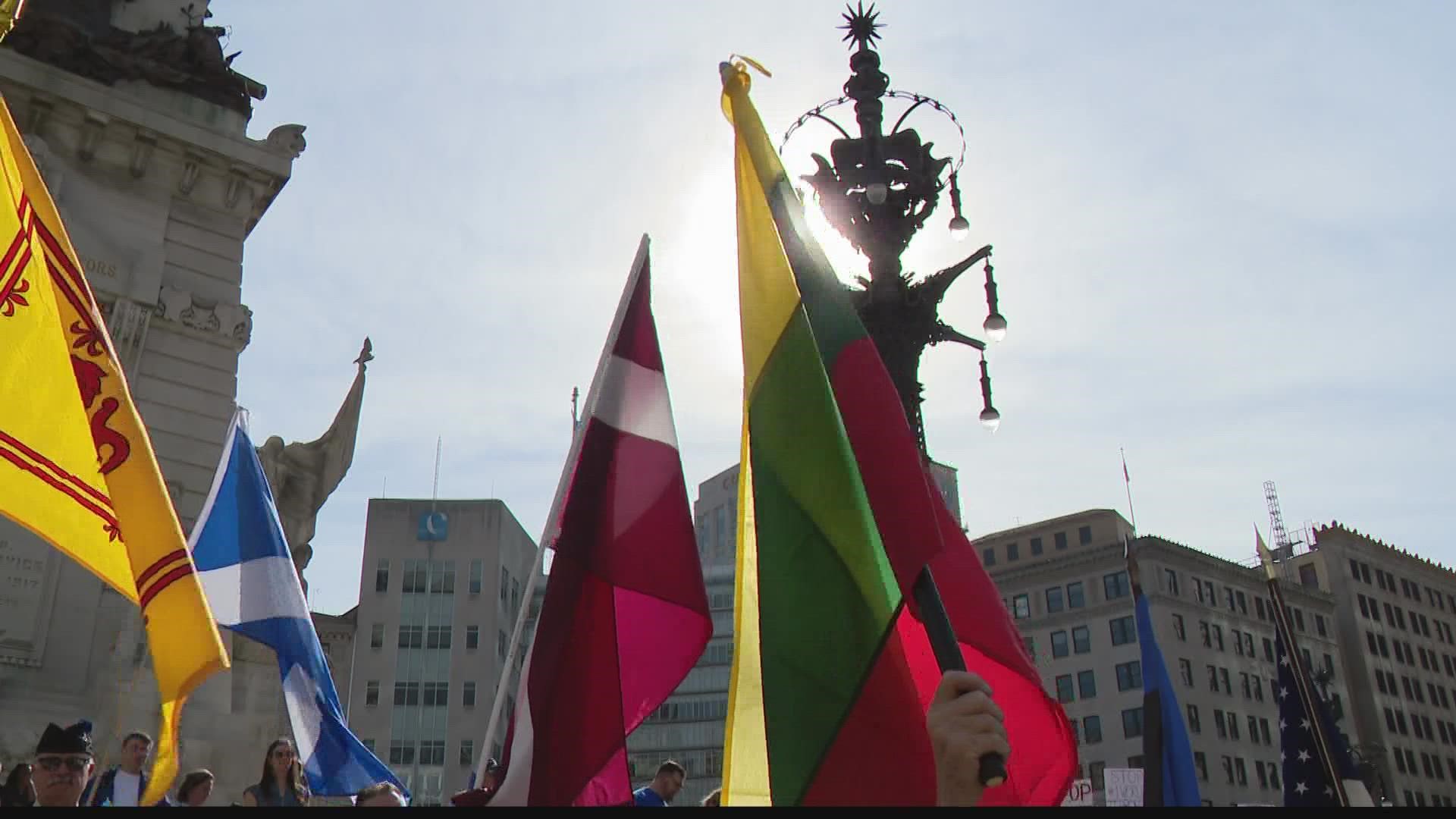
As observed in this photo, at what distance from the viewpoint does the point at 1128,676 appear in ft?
251

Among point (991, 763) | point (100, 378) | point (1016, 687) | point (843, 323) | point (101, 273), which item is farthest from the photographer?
point (101, 273)

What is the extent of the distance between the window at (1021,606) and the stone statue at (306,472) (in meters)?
72.4

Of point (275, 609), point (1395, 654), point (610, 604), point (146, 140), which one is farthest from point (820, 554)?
point (1395, 654)

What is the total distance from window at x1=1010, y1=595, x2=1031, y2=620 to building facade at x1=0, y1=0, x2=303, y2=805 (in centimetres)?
7334

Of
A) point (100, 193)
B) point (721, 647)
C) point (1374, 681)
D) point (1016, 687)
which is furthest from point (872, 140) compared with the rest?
point (1374, 681)

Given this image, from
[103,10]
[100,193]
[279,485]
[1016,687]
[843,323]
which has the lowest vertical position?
[1016,687]

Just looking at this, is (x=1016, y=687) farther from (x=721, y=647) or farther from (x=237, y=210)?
(x=721, y=647)

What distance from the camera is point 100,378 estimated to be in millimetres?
5934

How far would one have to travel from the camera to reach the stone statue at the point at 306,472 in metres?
13.2

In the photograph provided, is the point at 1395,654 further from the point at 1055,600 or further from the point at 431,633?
the point at 431,633

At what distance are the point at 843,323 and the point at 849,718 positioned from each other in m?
1.60

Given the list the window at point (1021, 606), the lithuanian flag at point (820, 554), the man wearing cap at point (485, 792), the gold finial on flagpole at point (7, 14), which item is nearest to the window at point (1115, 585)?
the window at point (1021, 606)

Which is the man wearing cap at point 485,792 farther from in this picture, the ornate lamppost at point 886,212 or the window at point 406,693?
the window at point 406,693

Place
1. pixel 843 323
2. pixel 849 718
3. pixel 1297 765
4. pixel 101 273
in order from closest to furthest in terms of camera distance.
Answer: pixel 849 718 < pixel 843 323 < pixel 1297 765 < pixel 101 273
